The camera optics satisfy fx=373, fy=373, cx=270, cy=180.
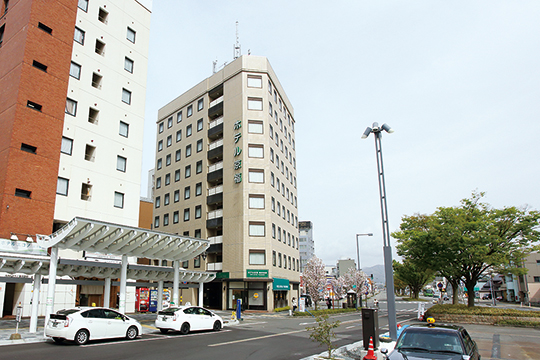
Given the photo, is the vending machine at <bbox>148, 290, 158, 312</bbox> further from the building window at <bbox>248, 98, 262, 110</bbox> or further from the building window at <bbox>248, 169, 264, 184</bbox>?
the building window at <bbox>248, 98, 262, 110</bbox>

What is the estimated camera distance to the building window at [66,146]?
30547mm

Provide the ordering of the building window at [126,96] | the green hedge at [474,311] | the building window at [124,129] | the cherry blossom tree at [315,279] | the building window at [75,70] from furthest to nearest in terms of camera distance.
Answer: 1. the cherry blossom tree at [315,279]
2. the building window at [126,96]
3. the building window at [124,129]
4. the building window at [75,70]
5. the green hedge at [474,311]

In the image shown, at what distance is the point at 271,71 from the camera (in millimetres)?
52938

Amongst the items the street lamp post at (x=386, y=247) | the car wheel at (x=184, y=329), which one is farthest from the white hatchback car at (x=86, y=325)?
the street lamp post at (x=386, y=247)

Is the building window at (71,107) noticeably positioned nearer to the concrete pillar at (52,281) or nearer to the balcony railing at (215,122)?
the concrete pillar at (52,281)

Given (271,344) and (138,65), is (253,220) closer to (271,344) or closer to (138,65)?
(138,65)

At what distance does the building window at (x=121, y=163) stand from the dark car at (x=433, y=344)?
30.7 m

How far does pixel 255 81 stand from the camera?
4997cm

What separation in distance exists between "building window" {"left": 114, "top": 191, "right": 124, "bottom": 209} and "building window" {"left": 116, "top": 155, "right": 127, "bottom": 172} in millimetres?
2327

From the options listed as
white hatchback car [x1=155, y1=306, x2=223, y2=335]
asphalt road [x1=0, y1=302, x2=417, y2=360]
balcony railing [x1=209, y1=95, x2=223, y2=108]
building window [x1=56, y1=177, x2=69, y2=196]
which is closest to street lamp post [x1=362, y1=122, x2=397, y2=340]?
asphalt road [x1=0, y1=302, x2=417, y2=360]

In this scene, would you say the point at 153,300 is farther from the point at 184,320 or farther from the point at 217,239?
the point at 184,320

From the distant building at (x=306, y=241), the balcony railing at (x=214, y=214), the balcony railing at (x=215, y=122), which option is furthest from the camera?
the distant building at (x=306, y=241)

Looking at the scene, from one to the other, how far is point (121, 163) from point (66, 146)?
5182 mm

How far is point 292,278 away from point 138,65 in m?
34.4
